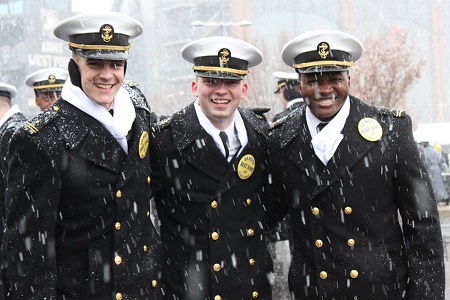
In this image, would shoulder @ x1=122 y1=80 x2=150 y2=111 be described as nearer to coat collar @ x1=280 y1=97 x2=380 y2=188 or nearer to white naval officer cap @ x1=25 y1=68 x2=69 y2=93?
coat collar @ x1=280 y1=97 x2=380 y2=188

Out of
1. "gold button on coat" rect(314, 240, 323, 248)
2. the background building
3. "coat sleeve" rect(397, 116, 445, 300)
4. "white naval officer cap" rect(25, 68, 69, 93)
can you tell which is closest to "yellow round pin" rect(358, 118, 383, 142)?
"coat sleeve" rect(397, 116, 445, 300)

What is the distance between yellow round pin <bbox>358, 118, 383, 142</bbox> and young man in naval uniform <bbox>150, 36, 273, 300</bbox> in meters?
0.75

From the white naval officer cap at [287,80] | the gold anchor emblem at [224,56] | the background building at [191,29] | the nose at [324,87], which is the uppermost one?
the background building at [191,29]

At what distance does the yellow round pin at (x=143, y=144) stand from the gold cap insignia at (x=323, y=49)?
110 cm

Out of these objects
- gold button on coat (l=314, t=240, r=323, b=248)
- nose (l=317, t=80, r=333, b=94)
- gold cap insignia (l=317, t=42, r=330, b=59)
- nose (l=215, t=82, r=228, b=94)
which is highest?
gold cap insignia (l=317, t=42, r=330, b=59)

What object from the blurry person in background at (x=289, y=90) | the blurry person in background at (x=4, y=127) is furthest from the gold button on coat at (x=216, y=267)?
the blurry person in background at (x=289, y=90)

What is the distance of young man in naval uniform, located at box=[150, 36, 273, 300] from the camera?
A: 488 centimetres

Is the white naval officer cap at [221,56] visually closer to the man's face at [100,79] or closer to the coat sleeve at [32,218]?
the man's face at [100,79]

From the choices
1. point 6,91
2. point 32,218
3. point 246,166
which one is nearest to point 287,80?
point 6,91

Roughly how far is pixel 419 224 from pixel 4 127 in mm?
3735

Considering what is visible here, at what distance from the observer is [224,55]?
500 centimetres

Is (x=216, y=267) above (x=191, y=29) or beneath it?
beneath

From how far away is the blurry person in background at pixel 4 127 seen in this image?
19.7 feet

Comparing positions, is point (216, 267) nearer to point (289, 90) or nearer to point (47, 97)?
point (47, 97)
